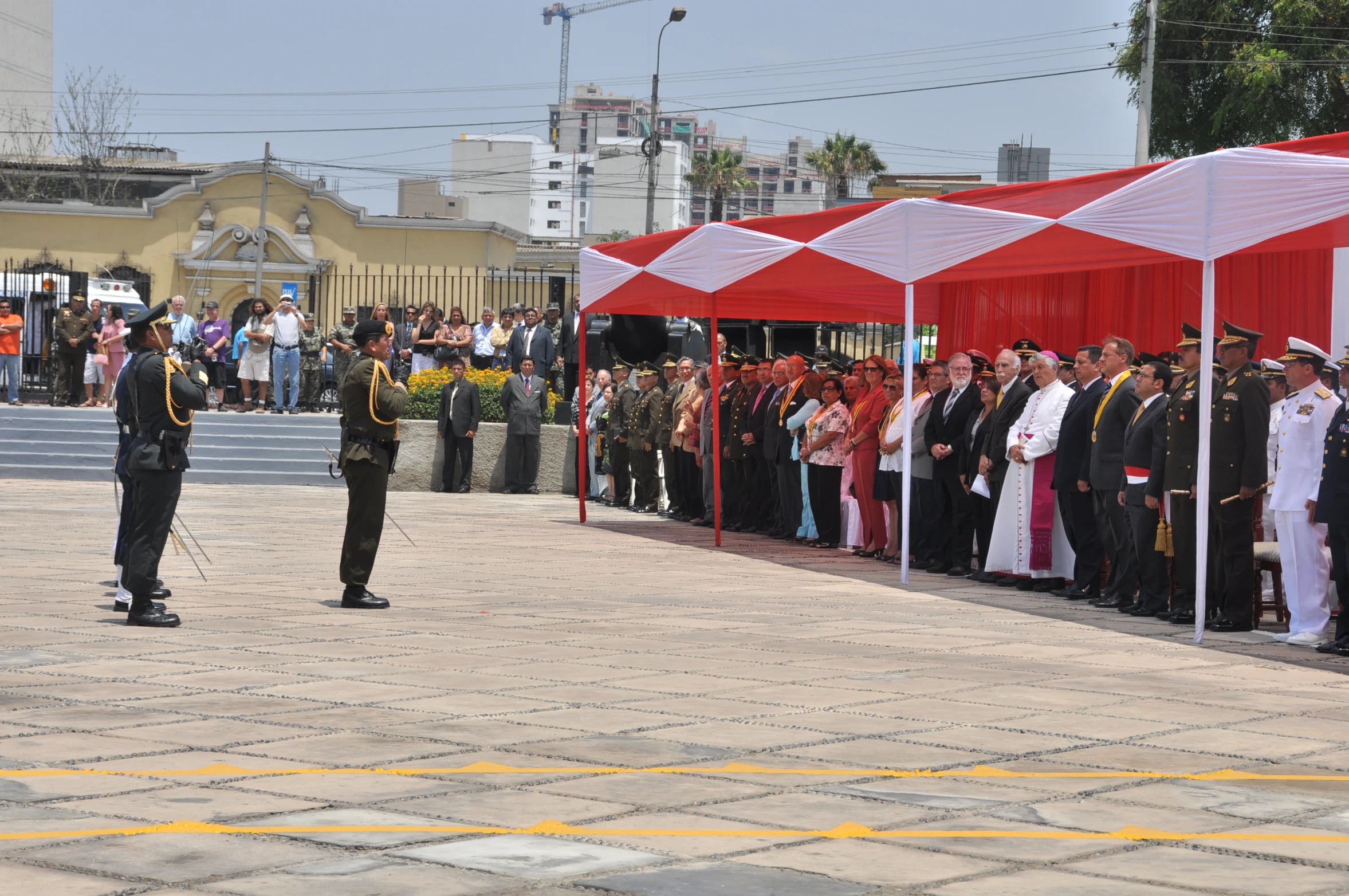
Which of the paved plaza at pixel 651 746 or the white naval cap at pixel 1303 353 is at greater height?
the white naval cap at pixel 1303 353

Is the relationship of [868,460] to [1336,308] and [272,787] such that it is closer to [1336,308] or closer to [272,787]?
[1336,308]

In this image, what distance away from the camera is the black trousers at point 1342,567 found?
9734 millimetres

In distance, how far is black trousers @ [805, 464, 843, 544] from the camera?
1625 centimetres

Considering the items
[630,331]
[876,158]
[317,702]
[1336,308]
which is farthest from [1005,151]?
[317,702]

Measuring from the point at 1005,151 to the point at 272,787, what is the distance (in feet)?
139

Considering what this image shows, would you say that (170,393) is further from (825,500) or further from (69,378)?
(69,378)

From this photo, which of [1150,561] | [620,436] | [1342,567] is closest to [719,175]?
[620,436]

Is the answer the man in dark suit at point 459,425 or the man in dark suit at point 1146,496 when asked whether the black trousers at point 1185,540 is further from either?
the man in dark suit at point 459,425

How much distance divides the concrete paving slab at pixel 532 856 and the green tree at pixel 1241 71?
86.6 ft

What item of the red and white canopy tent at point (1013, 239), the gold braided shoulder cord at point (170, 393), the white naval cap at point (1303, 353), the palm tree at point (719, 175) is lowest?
the gold braided shoulder cord at point (170, 393)

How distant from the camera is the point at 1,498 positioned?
66.0 ft

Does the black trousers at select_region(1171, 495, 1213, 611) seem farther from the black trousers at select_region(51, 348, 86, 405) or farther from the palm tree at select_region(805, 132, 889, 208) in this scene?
the palm tree at select_region(805, 132, 889, 208)

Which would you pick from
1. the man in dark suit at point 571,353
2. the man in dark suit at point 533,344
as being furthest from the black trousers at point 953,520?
the man in dark suit at point 533,344

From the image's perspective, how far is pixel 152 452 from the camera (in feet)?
33.2
